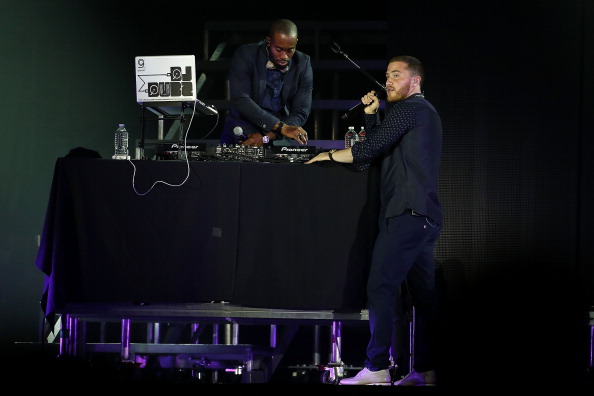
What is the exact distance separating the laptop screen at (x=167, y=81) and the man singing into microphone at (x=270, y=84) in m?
0.75

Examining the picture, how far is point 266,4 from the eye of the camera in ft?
25.0

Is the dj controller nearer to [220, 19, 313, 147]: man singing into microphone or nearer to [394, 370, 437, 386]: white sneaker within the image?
[220, 19, 313, 147]: man singing into microphone

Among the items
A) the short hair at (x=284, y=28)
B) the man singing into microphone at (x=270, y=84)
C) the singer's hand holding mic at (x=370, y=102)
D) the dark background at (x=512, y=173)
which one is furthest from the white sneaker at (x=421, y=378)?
the short hair at (x=284, y=28)

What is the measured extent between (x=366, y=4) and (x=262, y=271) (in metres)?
3.84

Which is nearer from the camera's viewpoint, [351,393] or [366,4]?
[351,393]

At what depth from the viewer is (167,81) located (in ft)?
15.5

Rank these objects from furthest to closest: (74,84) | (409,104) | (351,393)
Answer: (74,84) < (409,104) < (351,393)

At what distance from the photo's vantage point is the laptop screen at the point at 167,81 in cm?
471

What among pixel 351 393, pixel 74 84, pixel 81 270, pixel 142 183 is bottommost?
pixel 351 393

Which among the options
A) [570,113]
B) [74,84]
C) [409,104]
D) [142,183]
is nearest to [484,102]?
[570,113]

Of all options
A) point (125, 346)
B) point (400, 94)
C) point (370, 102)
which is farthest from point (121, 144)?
point (400, 94)

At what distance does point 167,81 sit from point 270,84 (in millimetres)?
1126

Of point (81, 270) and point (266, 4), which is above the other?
point (266, 4)

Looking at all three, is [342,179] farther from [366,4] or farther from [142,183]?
[366,4]
